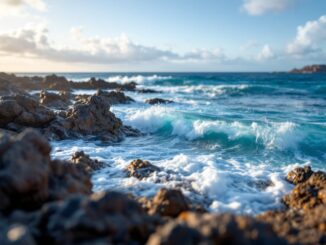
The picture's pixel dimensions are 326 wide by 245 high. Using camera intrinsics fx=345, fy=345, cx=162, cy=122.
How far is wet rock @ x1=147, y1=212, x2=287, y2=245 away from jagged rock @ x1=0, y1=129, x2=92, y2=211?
178 centimetres

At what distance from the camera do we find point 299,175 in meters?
7.56

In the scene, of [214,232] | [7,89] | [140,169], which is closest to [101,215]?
[214,232]

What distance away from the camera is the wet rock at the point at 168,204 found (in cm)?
489

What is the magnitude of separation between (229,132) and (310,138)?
2.89 meters

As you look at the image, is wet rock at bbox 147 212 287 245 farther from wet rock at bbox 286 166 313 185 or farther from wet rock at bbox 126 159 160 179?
wet rock at bbox 286 166 313 185

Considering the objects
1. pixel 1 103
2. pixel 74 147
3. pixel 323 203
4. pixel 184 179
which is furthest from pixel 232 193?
pixel 1 103

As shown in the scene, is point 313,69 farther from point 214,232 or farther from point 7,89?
point 214,232

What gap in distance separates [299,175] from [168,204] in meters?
3.92

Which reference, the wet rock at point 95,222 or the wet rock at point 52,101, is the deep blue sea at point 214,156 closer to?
the wet rock at point 95,222

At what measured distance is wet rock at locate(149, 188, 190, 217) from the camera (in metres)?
4.89

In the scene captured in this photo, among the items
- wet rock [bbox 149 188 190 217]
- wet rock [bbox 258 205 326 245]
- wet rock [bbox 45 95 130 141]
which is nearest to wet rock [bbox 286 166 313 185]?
wet rock [bbox 258 205 326 245]

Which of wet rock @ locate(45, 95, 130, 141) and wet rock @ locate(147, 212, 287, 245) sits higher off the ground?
wet rock @ locate(147, 212, 287, 245)

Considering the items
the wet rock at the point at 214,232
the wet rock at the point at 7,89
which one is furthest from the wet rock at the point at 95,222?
the wet rock at the point at 7,89

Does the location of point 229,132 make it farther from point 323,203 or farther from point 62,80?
point 62,80
